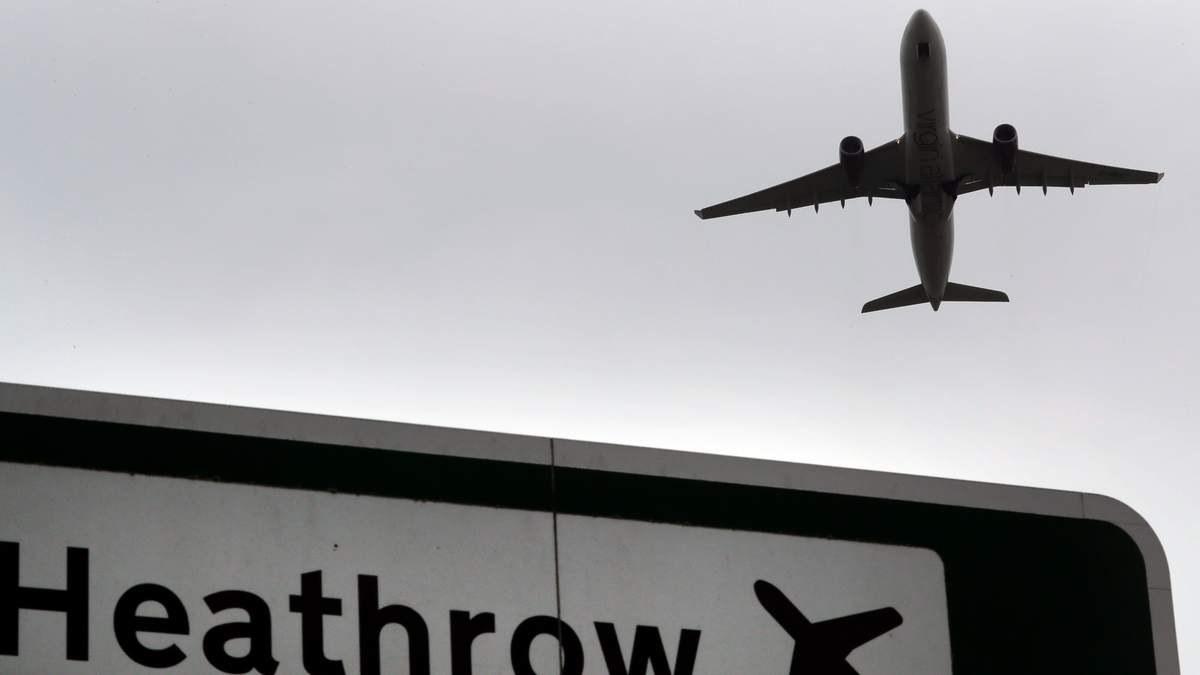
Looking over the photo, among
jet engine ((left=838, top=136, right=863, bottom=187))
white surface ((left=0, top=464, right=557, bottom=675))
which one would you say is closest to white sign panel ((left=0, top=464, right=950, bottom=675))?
white surface ((left=0, top=464, right=557, bottom=675))

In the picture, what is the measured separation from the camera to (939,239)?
3806 centimetres

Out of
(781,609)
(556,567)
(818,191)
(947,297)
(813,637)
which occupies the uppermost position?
(818,191)

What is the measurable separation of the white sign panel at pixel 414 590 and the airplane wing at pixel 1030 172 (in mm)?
29294

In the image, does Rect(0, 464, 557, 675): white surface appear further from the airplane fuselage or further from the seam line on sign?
the airplane fuselage

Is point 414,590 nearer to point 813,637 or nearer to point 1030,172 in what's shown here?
point 813,637

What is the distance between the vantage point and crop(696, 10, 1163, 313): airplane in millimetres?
32438

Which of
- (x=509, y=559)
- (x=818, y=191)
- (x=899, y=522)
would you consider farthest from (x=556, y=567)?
(x=818, y=191)

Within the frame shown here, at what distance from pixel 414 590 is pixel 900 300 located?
38.3 m

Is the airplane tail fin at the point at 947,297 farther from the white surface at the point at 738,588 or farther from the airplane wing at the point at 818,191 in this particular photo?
the white surface at the point at 738,588

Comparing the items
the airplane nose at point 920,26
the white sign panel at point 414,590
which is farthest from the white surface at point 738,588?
the airplane nose at point 920,26

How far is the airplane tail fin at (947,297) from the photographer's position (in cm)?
4384

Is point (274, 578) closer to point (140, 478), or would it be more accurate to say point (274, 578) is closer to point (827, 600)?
point (140, 478)

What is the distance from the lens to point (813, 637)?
8688 millimetres

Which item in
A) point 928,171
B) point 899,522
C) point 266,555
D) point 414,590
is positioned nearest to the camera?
point 266,555
